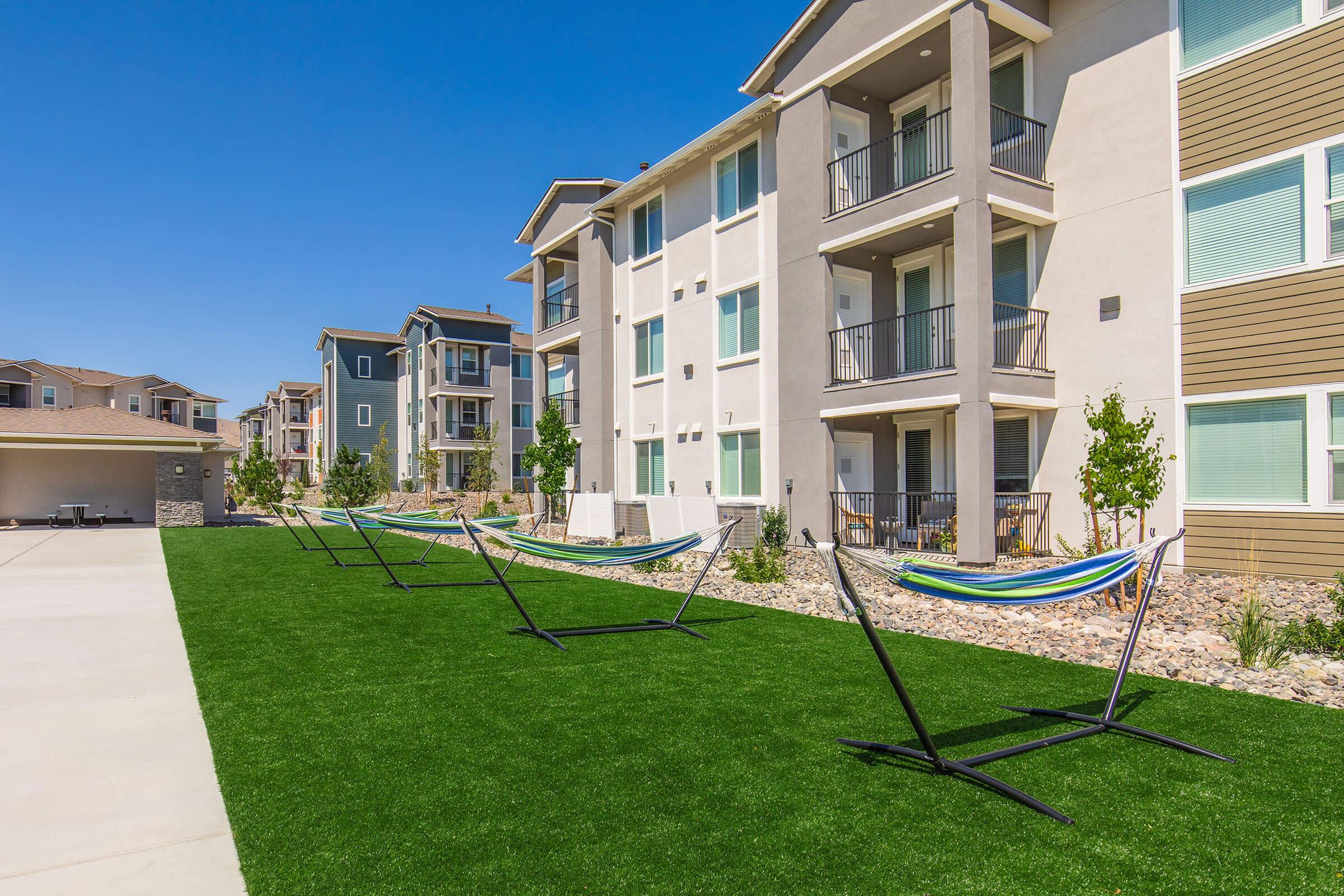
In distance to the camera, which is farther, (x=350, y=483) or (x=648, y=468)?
(x=350, y=483)

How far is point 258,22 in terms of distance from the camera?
55.5ft

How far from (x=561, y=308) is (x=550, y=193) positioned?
11.6 feet

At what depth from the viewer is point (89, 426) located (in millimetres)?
22219

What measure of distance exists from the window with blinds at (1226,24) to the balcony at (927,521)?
690 centimetres

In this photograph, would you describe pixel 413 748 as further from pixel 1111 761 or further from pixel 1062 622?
pixel 1062 622

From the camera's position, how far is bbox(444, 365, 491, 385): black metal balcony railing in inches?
1558

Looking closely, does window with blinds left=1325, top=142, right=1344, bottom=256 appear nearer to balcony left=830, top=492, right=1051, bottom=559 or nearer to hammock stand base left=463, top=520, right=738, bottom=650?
balcony left=830, top=492, right=1051, bottom=559

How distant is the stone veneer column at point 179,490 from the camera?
73.8 feet

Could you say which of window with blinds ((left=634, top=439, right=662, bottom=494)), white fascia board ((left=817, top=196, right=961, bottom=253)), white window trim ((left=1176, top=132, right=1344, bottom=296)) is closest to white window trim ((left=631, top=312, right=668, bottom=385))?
window with blinds ((left=634, top=439, right=662, bottom=494))

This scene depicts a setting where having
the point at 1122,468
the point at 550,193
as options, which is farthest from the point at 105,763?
the point at 550,193

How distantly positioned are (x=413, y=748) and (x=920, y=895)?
9.23 feet

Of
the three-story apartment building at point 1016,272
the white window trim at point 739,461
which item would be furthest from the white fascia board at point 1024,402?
the white window trim at point 739,461

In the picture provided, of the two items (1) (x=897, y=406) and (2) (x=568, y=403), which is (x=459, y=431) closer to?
(2) (x=568, y=403)

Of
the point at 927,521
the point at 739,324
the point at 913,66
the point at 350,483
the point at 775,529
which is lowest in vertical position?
the point at 775,529
